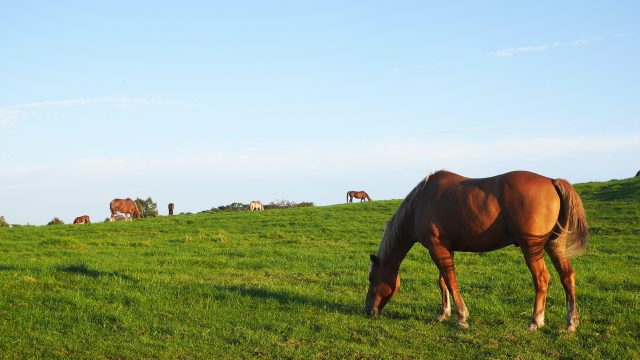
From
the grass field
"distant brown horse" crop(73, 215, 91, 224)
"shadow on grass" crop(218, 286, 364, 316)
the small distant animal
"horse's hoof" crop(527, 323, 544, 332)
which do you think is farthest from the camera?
the small distant animal

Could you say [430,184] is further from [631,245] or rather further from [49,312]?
[631,245]

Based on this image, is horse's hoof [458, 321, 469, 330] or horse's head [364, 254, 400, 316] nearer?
horse's hoof [458, 321, 469, 330]

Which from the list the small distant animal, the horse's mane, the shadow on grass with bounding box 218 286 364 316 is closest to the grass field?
the shadow on grass with bounding box 218 286 364 316

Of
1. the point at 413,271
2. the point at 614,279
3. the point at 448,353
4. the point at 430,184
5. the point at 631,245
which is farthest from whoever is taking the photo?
the point at 631,245

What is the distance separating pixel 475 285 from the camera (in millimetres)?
12906

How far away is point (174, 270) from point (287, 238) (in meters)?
9.28

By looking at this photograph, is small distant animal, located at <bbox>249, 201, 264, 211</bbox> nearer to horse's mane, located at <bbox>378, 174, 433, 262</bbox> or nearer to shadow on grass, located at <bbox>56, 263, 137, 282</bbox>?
shadow on grass, located at <bbox>56, 263, 137, 282</bbox>

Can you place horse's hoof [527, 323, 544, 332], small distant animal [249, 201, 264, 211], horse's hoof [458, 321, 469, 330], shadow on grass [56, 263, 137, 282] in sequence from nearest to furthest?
horse's hoof [527, 323, 544, 332], horse's hoof [458, 321, 469, 330], shadow on grass [56, 263, 137, 282], small distant animal [249, 201, 264, 211]

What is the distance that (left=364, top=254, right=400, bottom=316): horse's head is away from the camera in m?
10.2

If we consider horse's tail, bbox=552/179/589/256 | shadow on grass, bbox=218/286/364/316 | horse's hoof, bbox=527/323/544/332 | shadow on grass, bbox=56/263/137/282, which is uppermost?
horse's tail, bbox=552/179/589/256

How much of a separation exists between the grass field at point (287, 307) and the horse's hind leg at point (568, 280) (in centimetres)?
21

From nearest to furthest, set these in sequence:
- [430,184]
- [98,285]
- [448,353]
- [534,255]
Result: [448,353], [534,255], [430,184], [98,285]

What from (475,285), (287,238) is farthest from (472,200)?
(287,238)

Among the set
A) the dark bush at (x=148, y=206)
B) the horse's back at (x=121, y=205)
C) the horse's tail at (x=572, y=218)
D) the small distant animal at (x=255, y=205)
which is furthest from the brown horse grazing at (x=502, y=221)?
the dark bush at (x=148, y=206)
